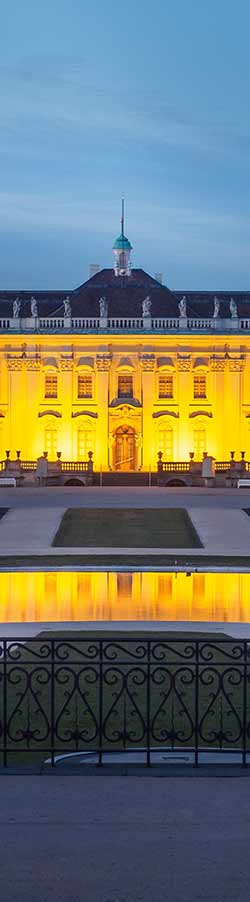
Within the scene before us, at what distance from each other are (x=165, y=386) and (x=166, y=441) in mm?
3480

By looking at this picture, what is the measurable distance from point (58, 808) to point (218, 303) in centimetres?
6362

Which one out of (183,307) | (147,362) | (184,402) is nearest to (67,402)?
(147,362)

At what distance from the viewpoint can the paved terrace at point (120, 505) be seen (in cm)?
3356

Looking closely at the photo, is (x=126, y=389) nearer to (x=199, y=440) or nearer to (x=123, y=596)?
(x=199, y=440)

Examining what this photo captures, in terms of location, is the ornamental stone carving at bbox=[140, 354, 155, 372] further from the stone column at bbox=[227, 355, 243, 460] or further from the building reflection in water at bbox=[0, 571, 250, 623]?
the building reflection in water at bbox=[0, 571, 250, 623]

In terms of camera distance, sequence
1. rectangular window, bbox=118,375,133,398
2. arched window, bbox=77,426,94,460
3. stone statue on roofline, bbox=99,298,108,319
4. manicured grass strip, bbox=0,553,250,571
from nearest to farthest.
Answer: manicured grass strip, bbox=0,553,250,571 → stone statue on roofline, bbox=99,298,108,319 → arched window, bbox=77,426,94,460 → rectangular window, bbox=118,375,133,398

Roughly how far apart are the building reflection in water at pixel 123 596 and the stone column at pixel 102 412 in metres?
42.2

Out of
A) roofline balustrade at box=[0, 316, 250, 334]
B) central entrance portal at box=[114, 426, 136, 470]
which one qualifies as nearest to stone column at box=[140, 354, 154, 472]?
central entrance portal at box=[114, 426, 136, 470]

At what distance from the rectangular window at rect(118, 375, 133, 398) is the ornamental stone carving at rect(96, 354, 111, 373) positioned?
Result: 47.3 inches

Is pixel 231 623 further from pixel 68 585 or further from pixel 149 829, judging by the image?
pixel 149 829

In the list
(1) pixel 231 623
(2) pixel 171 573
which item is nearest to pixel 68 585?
(2) pixel 171 573

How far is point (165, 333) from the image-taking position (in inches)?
2776

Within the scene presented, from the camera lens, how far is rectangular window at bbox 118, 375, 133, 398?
2827 inches

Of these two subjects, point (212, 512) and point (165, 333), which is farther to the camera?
point (165, 333)
